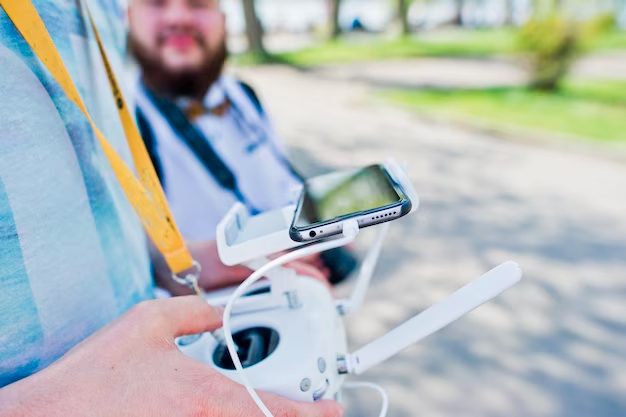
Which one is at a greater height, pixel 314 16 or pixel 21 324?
pixel 21 324

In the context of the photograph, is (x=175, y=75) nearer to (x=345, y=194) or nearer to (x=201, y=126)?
(x=201, y=126)

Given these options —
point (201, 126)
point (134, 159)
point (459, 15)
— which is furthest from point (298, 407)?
point (459, 15)

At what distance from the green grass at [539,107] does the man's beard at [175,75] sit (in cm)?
528

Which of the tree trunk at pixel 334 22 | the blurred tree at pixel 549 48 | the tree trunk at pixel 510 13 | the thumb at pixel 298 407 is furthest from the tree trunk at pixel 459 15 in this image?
the thumb at pixel 298 407

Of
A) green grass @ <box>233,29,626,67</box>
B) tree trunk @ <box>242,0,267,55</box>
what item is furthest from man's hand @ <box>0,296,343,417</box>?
tree trunk @ <box>242,0,267,55</box>

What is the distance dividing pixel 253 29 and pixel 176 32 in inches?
594

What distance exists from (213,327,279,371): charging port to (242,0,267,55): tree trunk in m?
15.7

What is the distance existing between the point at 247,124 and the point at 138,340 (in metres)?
1.15

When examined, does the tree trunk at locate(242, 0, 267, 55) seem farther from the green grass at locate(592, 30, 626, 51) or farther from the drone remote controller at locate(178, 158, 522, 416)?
the drone remote controller at locate(178, 158, 522, 416)

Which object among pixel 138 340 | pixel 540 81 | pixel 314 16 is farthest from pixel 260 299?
pixel 314 16

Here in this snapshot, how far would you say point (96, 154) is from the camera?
0.84 metres

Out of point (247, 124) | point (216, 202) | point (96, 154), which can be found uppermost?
point (96, 154)

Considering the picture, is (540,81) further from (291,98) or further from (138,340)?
(138,340)

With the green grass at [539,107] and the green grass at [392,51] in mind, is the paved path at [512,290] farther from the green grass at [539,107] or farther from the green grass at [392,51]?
the green grass at [392,51]
